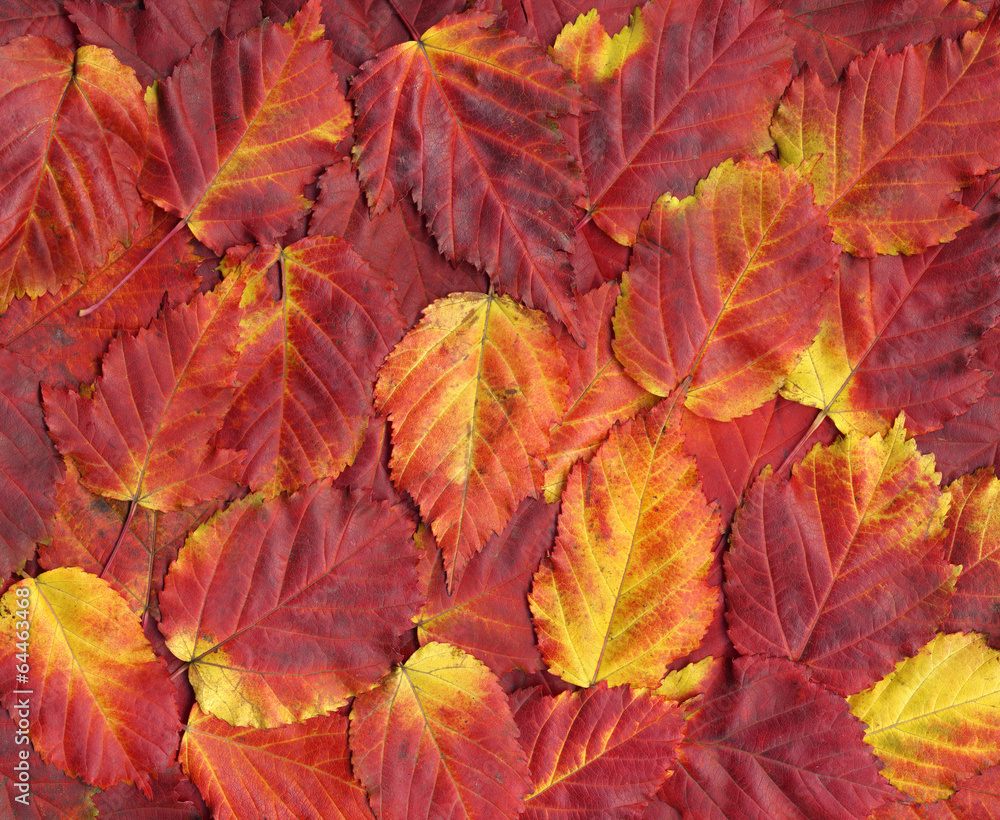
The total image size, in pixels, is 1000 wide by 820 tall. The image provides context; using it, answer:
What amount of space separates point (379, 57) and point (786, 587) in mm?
705

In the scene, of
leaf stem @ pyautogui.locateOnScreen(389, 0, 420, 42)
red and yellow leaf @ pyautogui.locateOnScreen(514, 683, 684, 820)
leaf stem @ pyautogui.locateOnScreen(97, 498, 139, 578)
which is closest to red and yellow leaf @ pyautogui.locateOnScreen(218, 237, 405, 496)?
leaf stem @ pyautogui.locateOnScreen(97, 498, 139, 578)

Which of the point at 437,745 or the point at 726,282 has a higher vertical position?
the point at 726,282

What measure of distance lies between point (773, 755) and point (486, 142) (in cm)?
72

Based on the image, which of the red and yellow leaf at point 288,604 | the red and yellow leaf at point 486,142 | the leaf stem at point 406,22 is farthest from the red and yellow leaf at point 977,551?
the leaf stem at point 406,22

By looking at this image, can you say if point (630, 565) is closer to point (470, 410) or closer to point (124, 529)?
point (470, 410)

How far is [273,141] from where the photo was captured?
704 mm

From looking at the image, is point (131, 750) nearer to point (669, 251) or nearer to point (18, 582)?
point (18, 582)

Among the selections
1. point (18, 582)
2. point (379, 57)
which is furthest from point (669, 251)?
point (18, 582)

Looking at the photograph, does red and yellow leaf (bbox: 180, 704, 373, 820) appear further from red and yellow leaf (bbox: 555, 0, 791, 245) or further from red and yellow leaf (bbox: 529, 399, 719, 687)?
red and yellow leaf (bbox: 555, 0, 791, 245)

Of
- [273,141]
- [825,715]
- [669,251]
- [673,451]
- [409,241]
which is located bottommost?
[825,715]

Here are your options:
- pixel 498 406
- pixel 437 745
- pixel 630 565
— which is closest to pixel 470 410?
pixel 498 406

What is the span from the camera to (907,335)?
80 centimetres

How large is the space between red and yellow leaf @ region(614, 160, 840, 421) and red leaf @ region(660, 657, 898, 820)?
34 cm

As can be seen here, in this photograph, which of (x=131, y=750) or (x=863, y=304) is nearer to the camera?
(x=131, y=750)
